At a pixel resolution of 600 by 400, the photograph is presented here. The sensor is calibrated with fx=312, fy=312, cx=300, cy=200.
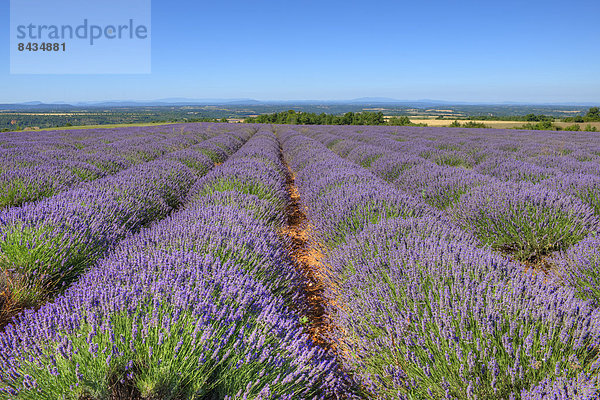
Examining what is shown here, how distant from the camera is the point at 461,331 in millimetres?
1268

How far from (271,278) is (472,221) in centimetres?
266

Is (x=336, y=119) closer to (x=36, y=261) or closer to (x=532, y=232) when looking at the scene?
(x=532, y=232)

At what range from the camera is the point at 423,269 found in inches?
71.2

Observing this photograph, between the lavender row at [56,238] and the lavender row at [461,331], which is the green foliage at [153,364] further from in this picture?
the lavender row at [56,238]

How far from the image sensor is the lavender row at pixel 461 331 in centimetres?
117

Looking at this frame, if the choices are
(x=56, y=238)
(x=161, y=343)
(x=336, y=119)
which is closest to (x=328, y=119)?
(x=336, y=119)

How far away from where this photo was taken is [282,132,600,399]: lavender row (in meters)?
1.17

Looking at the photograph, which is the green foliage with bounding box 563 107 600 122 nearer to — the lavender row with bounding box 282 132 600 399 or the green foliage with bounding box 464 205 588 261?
the green foliage with bounding box 464 205 588 261

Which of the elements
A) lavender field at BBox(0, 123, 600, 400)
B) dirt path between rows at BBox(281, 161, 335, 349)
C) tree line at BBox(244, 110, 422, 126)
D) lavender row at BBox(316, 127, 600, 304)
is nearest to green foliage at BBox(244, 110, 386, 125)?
tree line at BBox(244, 110, 422, 126)

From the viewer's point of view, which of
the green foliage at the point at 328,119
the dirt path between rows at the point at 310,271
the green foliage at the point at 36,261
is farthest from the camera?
the green foliage at the point at 328,119

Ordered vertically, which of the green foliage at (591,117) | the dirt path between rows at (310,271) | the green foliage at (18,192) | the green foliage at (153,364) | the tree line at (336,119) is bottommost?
the dirt path between rows at (310,271)

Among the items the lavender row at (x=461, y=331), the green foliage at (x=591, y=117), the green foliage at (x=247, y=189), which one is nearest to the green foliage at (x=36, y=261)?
the green foliage at (x=247, y=189)

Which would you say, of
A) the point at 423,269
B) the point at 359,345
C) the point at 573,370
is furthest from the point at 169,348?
the point at 573,370

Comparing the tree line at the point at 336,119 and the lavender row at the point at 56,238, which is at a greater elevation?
the tree line at the point at 336,119
